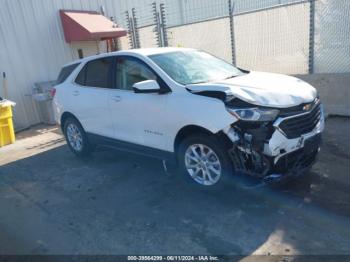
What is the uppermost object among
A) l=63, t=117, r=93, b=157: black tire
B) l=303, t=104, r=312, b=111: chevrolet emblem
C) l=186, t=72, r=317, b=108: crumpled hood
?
l=186, t=72, r=317, b=108: crumpled hood

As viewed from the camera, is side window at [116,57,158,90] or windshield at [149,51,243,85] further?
side window at [116,57,158,90]

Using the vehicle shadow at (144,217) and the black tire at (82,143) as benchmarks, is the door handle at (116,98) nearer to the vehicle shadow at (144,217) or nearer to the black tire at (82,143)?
the vehicle shadow at (144,217)

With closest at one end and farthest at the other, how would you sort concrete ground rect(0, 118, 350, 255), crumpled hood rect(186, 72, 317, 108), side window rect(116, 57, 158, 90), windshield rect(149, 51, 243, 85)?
1. concrete ground rect(0, 118, 350, 255)
2. crumpled hood rect(186, 72, 317, 108)
3. windshield rect(149, 51, 243, 85)
4. side window rect(116, 57, 158, 90)

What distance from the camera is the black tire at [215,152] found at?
422 cm

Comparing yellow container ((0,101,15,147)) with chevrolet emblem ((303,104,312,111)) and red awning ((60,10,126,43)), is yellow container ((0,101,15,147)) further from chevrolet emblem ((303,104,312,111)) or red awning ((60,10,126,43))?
chevrolet emblem ((303,104,312,111))

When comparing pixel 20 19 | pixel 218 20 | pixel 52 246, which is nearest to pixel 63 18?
pixel 20 19

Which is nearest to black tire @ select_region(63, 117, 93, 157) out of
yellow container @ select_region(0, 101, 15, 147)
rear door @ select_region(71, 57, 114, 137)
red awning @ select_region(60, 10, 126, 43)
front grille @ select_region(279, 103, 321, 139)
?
rear door @ select_region(71, 57, 114, 137)

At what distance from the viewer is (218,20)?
9.17m

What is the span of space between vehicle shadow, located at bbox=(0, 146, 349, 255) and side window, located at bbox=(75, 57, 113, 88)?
4.61ft

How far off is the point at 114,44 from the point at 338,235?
1111 centimetres

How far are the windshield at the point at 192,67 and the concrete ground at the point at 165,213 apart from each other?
1430mm

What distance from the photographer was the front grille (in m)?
4.06

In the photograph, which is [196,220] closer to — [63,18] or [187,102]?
[187,102]

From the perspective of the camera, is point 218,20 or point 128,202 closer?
point 128,202
